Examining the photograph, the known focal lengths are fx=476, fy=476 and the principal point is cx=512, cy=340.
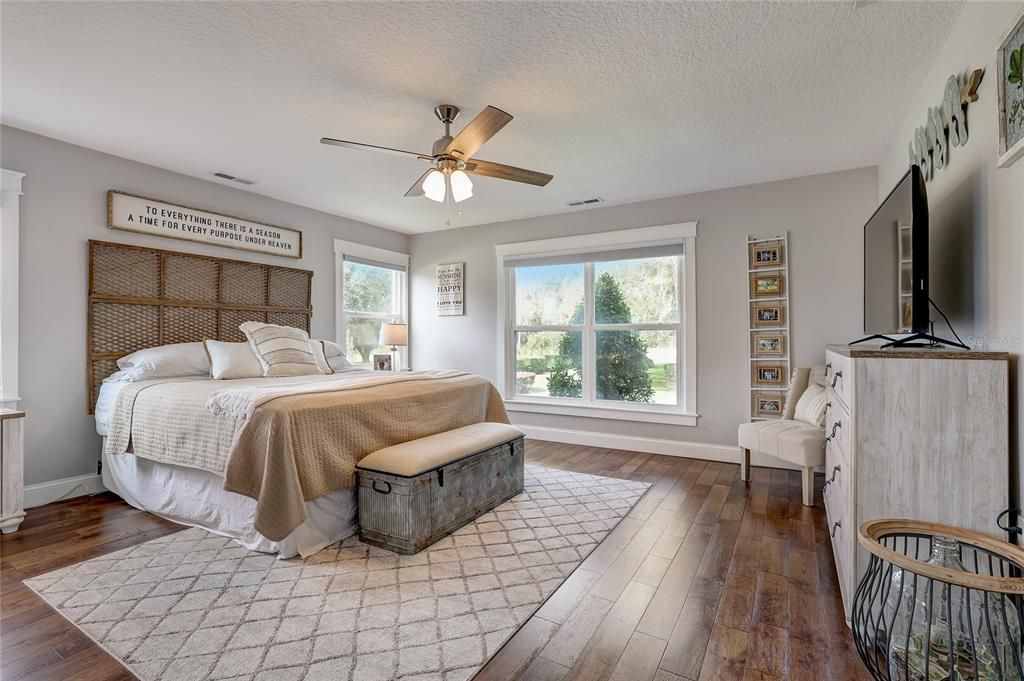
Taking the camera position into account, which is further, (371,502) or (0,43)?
(371,502)

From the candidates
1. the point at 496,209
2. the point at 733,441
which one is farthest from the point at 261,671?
the point at 496,209

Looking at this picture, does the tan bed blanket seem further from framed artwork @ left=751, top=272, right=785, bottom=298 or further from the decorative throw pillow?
framed artwork @ left=751, top=272, right=785, bottom=298

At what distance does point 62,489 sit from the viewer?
10.3 ft

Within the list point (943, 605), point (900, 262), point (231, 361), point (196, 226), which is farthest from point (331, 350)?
point (943, 605)

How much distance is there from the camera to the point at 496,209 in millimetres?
4820

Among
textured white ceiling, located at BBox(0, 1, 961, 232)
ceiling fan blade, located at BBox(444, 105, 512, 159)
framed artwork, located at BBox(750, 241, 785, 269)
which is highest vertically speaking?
textured white ceiling, located at BBox(0, 1, 961, 232)

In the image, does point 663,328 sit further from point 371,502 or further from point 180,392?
point 180,392

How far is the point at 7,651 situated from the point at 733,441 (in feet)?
14.6

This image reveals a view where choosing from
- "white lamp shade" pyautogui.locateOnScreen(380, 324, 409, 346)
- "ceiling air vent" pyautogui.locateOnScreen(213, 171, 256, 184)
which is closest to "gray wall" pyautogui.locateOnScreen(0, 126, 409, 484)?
"ceiling air vent" pyautogui.locateOnScreen(213, 171, 256, 184)

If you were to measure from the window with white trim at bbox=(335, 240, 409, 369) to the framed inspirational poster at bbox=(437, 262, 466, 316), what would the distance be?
488mm

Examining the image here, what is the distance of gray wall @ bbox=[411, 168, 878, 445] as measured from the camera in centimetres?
371

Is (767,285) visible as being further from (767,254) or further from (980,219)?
(980,219)

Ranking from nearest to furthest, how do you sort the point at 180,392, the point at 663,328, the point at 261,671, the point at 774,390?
the point at 261,671
the point at 180,392
the point at 774,390
the point at 663,328

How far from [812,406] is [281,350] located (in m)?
3.97
